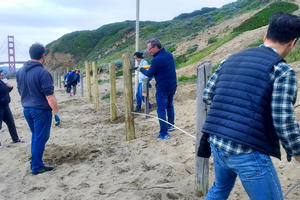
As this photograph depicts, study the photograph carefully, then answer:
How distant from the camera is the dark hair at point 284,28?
5.66 ft

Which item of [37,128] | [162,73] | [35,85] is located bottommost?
[37,128]

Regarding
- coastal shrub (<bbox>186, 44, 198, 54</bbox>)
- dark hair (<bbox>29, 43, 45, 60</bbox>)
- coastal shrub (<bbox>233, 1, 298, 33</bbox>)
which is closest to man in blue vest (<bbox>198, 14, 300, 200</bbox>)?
dark hair (<bbox>29, 43, 45, 60</bbox>)

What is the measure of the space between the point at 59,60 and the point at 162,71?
2378 inches

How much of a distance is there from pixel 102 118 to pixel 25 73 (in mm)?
4417

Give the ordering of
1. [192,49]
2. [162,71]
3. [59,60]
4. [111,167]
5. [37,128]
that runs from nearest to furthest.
Result: [37,128], [111,167], [162,71], [192,49], [59,60]

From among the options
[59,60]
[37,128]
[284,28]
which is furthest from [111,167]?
[59,60]

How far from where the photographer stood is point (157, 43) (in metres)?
4.95

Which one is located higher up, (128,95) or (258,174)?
(128,95)

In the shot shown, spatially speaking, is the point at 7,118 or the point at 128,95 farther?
the point at 7,118

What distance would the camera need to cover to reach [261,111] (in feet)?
5.62

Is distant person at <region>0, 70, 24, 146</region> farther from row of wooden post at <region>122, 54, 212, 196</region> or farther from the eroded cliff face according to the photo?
the eroded cliff face

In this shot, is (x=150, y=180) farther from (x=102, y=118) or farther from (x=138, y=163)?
(x=102, y=118)

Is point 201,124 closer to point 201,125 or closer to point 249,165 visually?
point 201,125

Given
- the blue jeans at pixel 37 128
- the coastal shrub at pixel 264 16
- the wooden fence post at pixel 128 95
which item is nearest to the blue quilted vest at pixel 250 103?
the blue jeans at pixel 37 128
